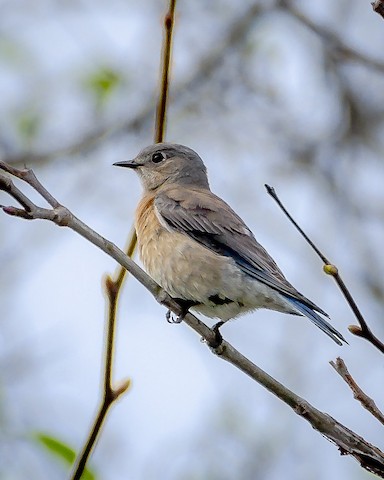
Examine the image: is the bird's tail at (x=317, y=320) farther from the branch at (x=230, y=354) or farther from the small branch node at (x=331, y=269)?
the small branch node at (x=331, y=269)

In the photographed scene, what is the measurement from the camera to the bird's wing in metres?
4.98

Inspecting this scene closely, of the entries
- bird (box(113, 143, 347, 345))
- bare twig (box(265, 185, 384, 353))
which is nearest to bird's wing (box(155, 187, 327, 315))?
bird (box(113, 143, 347, 345))

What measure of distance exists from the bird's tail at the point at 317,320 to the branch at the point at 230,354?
0.55 m

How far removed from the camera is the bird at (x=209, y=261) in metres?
4.84

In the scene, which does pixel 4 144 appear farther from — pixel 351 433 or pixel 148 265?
pixel 351 433

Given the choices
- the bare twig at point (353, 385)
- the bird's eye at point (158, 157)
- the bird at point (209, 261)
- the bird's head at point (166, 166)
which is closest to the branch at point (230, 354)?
the bare twig at point (353, 385)

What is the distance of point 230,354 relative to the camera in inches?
142

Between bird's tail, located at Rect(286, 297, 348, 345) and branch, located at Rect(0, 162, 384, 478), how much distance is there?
0.55 meters

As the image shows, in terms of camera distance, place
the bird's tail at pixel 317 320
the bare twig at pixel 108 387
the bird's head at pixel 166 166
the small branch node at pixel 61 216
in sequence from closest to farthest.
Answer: the bare twig at pixel 108 387 → the small branch node at pixel 61 216 → the bird's tail at pixel 317 320 → the bird's head at pixel 166 166

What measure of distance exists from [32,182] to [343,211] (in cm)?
686

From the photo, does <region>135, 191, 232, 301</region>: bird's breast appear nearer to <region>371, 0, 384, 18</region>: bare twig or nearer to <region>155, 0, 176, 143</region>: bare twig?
<region>155, 0, 176, 143</region>: bare twig

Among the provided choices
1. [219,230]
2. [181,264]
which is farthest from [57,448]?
[219,230]

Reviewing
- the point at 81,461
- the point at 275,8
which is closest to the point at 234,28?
the point at 275,8

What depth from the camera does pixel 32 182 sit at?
264 centimetres
